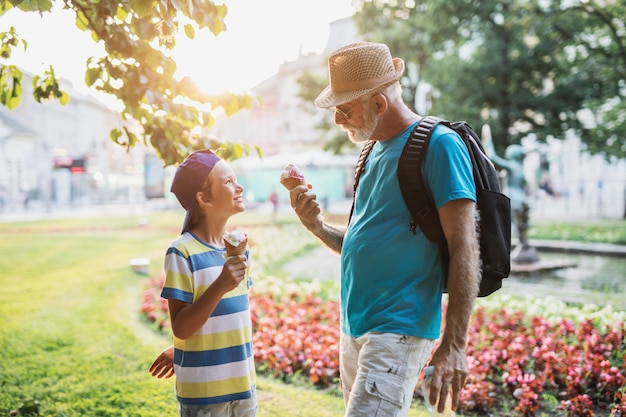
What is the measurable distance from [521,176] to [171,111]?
9.05 metres

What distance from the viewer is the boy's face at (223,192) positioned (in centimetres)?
258

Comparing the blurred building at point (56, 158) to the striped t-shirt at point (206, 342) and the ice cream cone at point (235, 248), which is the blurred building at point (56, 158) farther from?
the ice cream cone at point (235, 248)

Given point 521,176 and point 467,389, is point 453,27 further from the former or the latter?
point 467,389

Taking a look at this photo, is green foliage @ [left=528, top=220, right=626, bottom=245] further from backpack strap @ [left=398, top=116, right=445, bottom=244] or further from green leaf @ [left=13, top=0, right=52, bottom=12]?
green leaf @ [left=13, top=0, right=52, bottom=12]

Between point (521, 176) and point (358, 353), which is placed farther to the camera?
point (521, 176)

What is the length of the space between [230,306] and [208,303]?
203mm

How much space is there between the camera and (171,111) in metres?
3.82

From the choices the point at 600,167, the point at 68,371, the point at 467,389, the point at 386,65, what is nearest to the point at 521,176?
the point at 467,389

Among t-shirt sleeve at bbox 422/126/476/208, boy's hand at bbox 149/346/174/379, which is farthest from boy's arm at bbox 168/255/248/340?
t-shirt sleeve at bbox 422/126/476/208

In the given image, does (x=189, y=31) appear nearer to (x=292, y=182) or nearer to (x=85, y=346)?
(x=292, y=182)

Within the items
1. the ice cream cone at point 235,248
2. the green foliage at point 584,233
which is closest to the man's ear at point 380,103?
the ice cream cone at point 235,248

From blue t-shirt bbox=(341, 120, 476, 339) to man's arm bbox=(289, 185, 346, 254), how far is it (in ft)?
1.21

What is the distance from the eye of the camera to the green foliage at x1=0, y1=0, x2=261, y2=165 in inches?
136

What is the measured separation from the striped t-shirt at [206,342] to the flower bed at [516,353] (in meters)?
2.43
